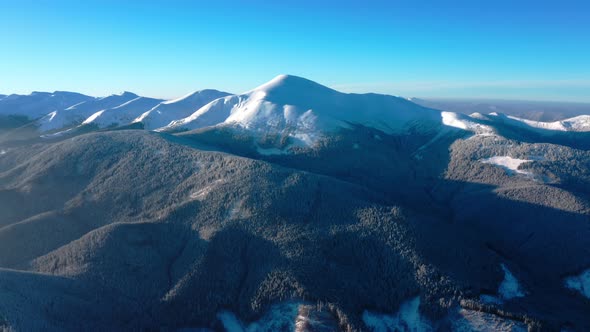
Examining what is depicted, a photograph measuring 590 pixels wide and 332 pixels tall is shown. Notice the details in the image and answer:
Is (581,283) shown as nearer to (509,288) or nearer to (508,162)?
(509,288)

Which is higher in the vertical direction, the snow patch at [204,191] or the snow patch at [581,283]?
the snow patch at [204,191]

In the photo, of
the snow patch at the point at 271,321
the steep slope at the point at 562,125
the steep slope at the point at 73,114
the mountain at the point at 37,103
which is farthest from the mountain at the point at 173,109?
the steep slope at the point at 562,125

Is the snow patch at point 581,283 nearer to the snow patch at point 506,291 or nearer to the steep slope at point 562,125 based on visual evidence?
the snow patch at point 506,291

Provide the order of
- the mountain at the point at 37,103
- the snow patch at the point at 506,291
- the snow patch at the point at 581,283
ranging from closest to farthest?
1. the snow patch at the point at 506,291
2. the snow patch at the point at 581,283
3. the mountain at the point at 37,103

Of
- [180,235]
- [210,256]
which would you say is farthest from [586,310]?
[180,235]

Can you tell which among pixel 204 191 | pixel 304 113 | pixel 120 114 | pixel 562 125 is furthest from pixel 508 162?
pixel 120 114

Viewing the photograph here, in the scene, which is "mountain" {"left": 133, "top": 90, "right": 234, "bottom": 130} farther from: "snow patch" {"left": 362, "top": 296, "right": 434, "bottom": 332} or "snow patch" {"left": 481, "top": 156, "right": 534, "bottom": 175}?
"snow patch" {"left": 362, "top": 296, "right": 434, "bottom": 332}

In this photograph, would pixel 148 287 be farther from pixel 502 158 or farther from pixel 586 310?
pixel 502 158
